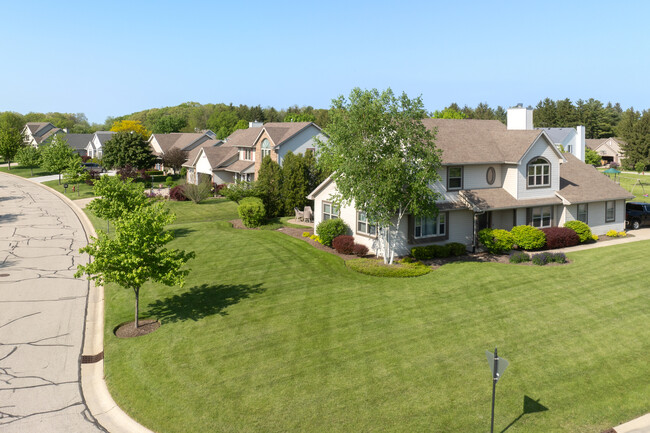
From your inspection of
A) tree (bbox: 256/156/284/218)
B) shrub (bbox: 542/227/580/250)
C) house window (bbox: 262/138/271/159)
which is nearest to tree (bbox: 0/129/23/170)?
house window (bbox: 262/138/271/159)

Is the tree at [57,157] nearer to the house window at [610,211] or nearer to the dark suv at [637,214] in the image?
the house window at [610,211]

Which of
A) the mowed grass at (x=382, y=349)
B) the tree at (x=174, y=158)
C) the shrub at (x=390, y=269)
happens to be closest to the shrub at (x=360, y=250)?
the shrub at (x=390, y=269)

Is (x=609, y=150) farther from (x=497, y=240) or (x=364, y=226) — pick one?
(x=364, y=226)

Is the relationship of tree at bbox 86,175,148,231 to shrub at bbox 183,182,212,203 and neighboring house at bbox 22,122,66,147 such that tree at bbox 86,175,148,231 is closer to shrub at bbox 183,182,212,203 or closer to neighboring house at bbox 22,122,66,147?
shrub at bbox 183,182,212,203

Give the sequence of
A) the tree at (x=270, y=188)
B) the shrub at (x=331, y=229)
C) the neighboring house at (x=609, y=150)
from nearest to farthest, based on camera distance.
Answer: the shrub at (x=331, y=229) → the tree at (x=270, y=188) → the neighboring house at (x=609, y=150)

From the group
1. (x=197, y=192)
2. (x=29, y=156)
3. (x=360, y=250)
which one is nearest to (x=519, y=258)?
(x=360, y=250)

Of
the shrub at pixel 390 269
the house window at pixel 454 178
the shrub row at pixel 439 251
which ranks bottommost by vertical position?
the shrub at pixel 390 269

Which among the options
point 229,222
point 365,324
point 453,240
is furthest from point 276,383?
point 229,222
